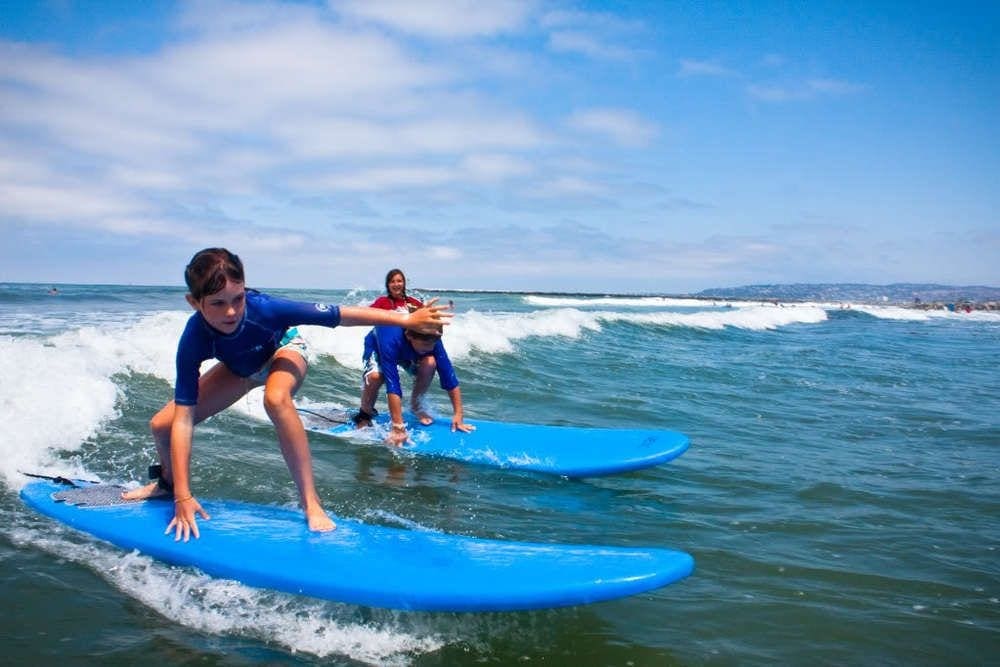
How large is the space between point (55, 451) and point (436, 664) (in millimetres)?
4228

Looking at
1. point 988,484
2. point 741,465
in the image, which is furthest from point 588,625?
point 988,484

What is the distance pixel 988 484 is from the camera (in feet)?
17.8

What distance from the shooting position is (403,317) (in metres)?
3.54

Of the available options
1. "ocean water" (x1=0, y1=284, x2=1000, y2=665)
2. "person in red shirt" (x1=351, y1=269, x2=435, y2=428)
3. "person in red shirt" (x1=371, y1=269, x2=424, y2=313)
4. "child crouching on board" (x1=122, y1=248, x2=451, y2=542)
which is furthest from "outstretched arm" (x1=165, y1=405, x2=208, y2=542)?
"person in red shirt" (x1=371, y1=269, x2=424, y2=313)

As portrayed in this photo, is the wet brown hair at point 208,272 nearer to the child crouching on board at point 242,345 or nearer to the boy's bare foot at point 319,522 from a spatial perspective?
the child crouching on board at point 242,345

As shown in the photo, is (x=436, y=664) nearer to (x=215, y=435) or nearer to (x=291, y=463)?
(x=291, y=463)

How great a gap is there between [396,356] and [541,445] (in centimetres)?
162

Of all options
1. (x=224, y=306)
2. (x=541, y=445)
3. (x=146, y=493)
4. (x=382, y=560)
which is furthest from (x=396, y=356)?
(x=382, y=560)

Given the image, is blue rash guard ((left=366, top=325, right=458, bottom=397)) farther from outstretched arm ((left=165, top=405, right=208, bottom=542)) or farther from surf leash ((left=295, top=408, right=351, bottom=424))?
outstretched arm ((left=165, top=405, right=208, bottom=542))

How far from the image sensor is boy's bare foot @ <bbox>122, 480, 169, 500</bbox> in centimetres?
413

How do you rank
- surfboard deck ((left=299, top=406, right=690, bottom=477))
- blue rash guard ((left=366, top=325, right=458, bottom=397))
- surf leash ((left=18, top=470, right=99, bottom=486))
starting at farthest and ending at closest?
blue rash guard ((left=366, top=325, right=458, bottom=397)), surfboard deck ((left=299, top=406, right=690, bottom=477)), surf leash ((left=18, top=470, right=99, bottom=486))

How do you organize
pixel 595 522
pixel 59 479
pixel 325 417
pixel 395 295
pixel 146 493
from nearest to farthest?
pixel 146 493
pixel 59 479
pixel 595 522
pixel 395 295
pixel 325 417

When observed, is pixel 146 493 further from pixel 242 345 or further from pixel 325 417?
pixel 325 417

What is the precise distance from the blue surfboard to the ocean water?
5.5 inches
